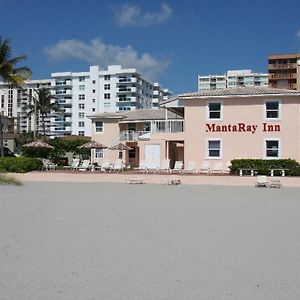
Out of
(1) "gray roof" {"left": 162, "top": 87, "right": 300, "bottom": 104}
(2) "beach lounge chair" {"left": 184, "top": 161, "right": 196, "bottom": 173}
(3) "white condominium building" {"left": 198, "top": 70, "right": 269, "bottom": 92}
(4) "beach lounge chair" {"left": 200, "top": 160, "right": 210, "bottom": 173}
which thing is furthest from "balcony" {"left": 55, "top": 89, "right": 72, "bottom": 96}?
(4) "beach lounge chair" {"left": 200, "top": 160, "right": 210, "bottom": 173}

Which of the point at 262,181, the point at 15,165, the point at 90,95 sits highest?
the point at 90,95

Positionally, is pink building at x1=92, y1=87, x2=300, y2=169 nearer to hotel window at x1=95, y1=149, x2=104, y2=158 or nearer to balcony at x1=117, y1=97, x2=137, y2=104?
hotel window at x1=95, y1=149, x2=104, y2=158

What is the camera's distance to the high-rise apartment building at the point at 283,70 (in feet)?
318

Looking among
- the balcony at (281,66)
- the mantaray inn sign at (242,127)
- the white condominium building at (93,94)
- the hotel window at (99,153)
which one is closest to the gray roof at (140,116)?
the hotel window at (99,153)

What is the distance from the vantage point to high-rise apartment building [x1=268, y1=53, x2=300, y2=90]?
9706cm

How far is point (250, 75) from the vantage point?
140875mm

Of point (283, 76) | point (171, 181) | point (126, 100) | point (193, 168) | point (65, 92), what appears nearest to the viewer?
point (171, 181)

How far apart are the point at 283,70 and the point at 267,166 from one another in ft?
255

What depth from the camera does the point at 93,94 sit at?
115188mm

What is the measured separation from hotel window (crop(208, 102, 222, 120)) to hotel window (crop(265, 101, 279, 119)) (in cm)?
321

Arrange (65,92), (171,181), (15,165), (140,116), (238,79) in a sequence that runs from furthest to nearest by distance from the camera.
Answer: (238,79) < (65,92) < (140,116) < (15,165) < (171,181)

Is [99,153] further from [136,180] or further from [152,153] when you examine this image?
[136,180]

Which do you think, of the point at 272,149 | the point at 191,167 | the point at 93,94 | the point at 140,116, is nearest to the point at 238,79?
the point at 93,94

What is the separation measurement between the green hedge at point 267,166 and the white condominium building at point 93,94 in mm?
86001
